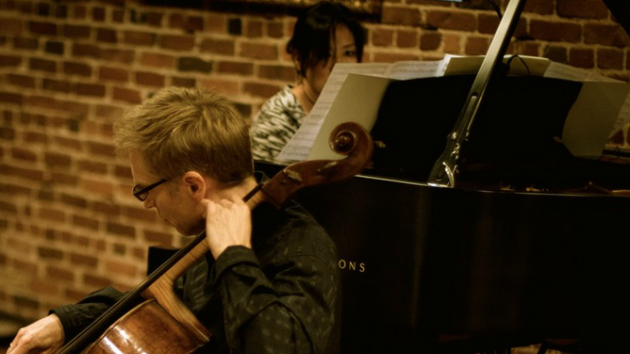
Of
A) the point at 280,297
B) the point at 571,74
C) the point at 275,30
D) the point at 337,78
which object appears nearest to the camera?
the point at 280,297

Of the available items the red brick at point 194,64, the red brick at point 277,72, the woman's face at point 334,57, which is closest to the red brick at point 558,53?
the woman's face at point 334,57

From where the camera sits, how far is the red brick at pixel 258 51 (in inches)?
115

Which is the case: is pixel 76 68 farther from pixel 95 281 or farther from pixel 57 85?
pixel 95 281

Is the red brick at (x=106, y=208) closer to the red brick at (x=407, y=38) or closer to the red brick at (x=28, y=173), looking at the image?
the red brick at (x=28, y=173)

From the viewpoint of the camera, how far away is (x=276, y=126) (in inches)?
98.3

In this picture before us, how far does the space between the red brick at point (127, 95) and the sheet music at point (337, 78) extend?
1.35 metres

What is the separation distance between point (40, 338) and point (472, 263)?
0.95 meters

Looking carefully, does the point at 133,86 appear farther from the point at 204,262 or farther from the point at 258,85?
A: the point at 204,262

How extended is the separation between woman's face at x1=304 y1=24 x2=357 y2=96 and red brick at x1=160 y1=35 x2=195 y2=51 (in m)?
0.72

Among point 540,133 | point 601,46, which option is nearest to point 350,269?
point 540,133

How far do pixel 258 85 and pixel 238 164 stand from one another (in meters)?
1.71

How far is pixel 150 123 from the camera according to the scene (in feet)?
4.20

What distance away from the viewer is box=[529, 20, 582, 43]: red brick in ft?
9.08

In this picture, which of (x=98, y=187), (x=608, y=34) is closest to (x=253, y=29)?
(x=98, y=187)
